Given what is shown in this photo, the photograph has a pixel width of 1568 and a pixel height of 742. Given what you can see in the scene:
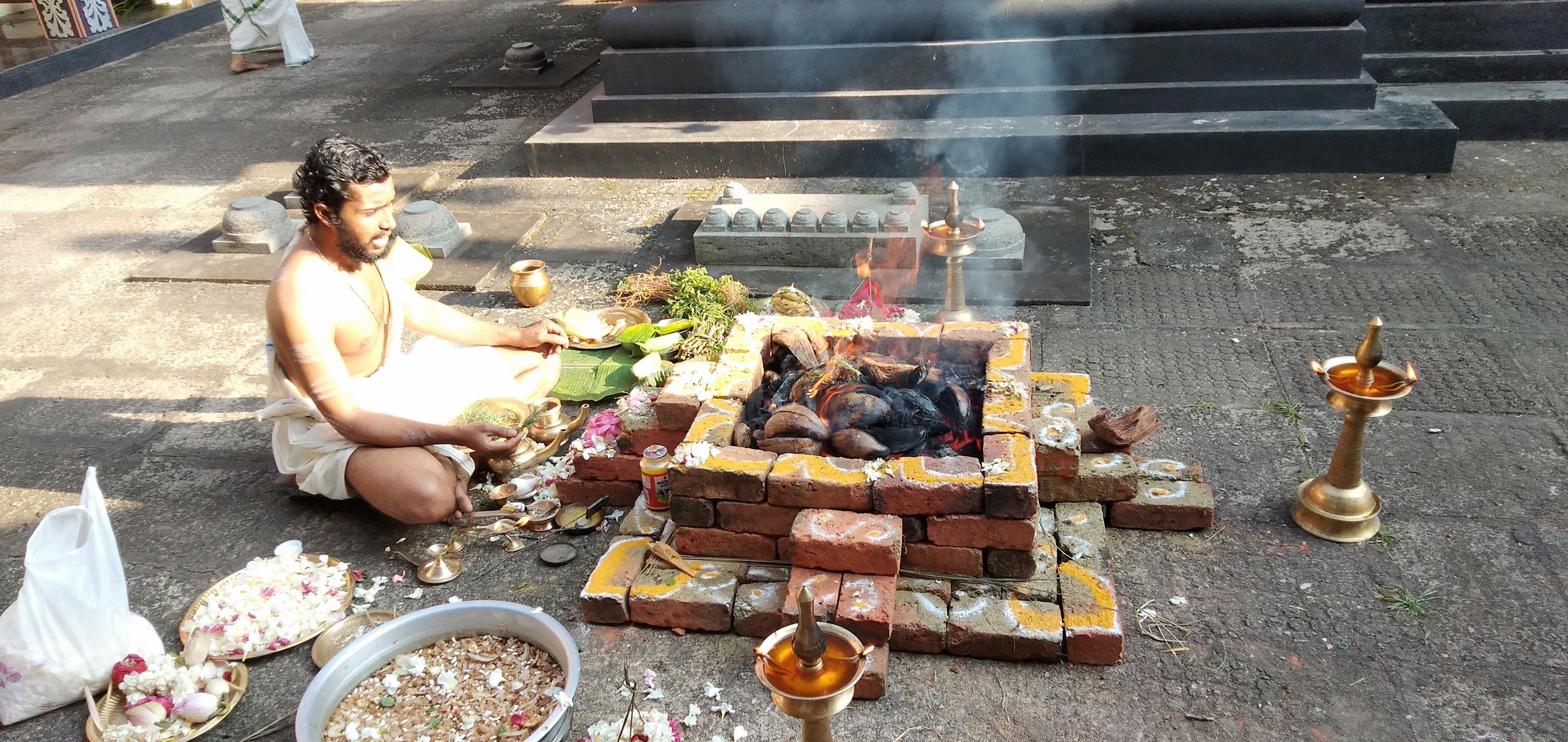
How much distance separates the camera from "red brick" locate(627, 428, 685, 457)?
12.2 ft

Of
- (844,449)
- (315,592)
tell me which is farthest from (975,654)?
(315,592)

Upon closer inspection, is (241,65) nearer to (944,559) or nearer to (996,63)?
(996,63)

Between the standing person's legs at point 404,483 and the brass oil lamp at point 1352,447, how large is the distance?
123 inches

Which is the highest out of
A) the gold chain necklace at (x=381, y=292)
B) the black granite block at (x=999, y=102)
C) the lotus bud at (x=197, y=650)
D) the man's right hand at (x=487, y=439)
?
the gold chain necklace at (x=381, y=292)

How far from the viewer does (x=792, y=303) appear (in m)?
5.10

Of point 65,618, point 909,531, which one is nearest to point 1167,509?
point 909,531

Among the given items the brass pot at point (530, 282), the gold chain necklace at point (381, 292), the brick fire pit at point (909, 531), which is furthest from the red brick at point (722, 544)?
the brass pot at point (530, 282)

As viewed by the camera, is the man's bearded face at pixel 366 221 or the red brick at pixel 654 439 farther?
the red brick at pixel 654 439

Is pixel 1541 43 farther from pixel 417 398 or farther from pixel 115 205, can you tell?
pixel 115 205

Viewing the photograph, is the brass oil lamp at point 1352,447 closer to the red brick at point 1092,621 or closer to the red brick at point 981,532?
the red brick at point 1092,621

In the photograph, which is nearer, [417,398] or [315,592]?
[315,592]

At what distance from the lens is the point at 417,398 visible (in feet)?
13.6

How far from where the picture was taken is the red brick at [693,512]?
330 cm

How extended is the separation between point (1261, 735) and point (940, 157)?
5.03 m
